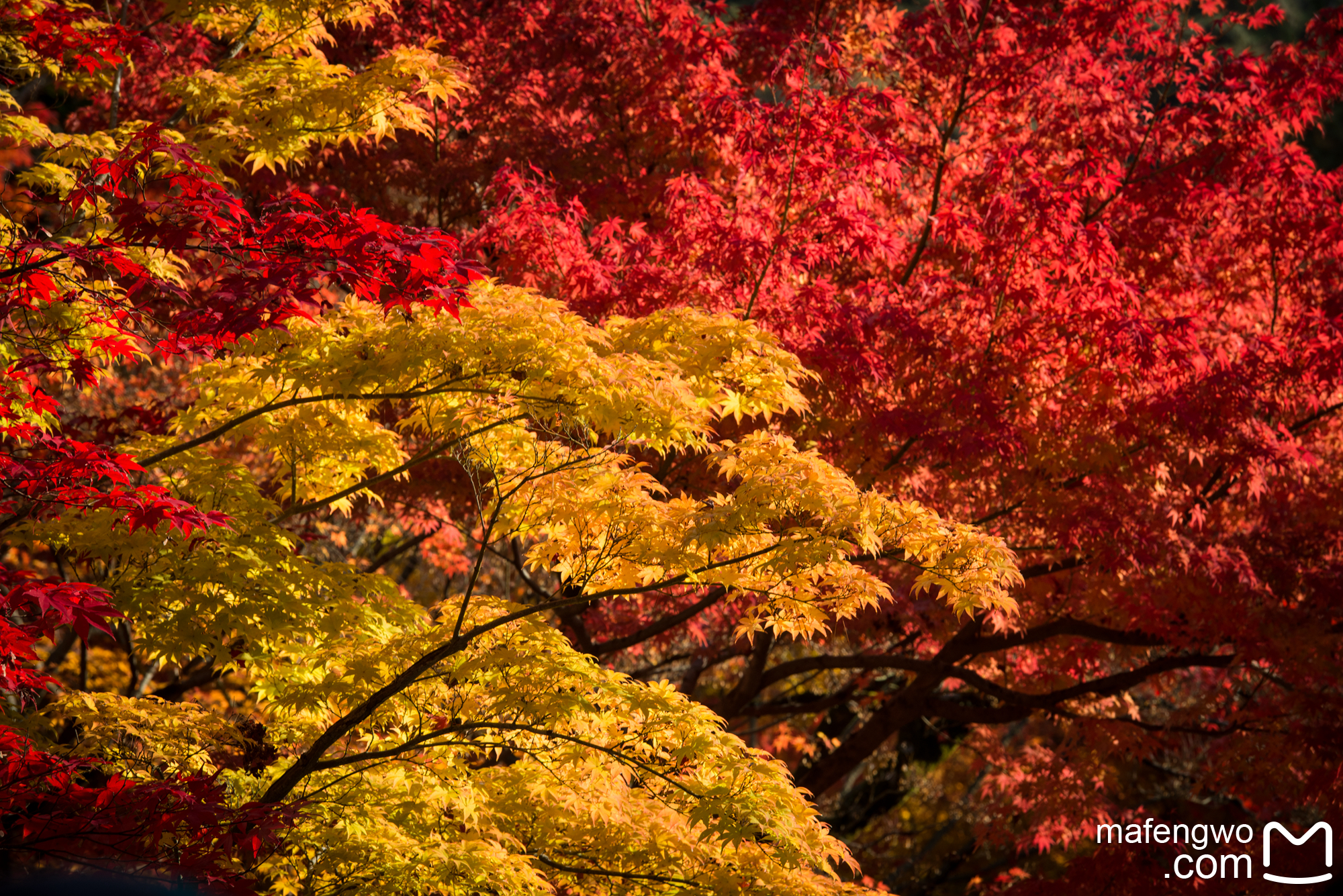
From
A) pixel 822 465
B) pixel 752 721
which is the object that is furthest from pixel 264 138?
pixel 752 721

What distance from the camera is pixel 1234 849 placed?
7.92 m

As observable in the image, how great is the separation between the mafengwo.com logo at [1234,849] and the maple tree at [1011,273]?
291 mm

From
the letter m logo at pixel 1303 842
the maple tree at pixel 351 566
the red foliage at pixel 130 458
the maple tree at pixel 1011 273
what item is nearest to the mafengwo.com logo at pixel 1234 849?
the letter m logo at pixel 1303 842

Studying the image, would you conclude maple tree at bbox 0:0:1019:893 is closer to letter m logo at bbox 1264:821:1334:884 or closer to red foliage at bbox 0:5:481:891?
red foliage at bbox 0:5:481:891

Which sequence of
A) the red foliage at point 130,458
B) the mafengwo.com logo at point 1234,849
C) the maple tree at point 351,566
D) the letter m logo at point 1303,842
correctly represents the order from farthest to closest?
the mafengwo.com logo at point 1234,849
the letter m logo at point 1303,842
the maple tree at point 351,566
the red foliage at point 130,458

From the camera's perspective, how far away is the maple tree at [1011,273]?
6.99 m

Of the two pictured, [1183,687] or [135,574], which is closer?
[135,574]

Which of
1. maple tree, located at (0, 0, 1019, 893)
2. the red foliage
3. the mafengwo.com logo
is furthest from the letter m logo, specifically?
the red foliage

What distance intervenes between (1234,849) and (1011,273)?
16.1 ft

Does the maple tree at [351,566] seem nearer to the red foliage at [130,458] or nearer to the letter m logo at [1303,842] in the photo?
the red foliage at [130,458]

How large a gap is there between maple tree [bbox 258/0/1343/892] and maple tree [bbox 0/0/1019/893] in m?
2.03

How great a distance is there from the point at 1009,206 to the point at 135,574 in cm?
597

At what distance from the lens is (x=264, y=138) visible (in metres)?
5.95

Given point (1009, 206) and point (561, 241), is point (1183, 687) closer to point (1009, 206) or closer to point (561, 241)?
point (1009, 206)
